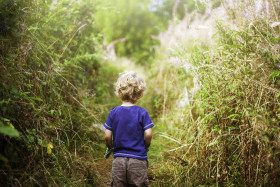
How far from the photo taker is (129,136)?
6.30 feet

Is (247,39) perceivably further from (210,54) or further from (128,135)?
(128,135)

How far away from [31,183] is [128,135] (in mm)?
770

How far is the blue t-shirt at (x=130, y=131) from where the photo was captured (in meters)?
1.90

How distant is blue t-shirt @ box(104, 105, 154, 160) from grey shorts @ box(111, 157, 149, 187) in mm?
46

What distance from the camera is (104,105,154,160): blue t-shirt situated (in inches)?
74.7

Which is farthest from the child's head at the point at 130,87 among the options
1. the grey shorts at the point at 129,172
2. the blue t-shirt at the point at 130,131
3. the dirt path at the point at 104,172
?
the dirt path at the point at 104,172

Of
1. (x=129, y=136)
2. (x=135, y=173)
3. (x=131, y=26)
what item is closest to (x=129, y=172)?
(x=135, y=173)

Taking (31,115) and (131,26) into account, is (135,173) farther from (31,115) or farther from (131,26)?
(131,26)

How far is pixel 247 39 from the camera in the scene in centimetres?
219

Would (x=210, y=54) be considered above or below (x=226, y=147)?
above

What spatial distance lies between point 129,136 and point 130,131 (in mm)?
41

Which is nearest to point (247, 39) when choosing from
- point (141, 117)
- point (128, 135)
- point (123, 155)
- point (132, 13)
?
point (141, 117)

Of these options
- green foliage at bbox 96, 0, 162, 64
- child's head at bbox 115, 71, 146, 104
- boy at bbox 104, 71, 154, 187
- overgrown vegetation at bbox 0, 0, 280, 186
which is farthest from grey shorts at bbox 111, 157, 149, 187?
green foliage at bbox 96, 0, 162, 64

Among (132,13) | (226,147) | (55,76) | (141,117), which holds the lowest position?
(226,147)
